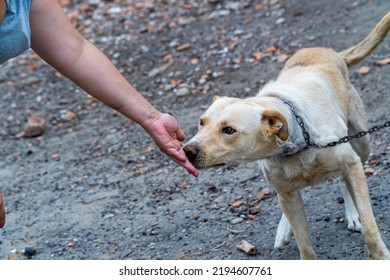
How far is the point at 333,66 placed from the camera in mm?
5383

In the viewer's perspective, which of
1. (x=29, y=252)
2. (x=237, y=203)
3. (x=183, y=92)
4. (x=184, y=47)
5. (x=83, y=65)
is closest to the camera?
(x=83, y=65)

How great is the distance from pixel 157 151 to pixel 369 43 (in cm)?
258

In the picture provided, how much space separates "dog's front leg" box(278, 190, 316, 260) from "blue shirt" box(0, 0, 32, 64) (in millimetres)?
2052

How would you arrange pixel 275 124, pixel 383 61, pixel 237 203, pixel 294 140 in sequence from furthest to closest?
pixel 383 61, pixel 237 203, pixel 294 140, pixel 275 124

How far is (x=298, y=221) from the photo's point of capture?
16.1 feet

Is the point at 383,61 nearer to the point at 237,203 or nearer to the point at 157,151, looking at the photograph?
the point at 157,151

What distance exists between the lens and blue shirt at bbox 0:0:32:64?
11.4ft

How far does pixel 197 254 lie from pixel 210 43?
4.76 m

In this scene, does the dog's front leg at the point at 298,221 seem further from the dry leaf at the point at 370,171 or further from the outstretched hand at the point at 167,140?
the dry leaf at the point at 370,171

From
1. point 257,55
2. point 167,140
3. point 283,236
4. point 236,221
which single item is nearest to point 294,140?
point 167,140

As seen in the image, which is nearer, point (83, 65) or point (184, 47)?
point (83, 65)

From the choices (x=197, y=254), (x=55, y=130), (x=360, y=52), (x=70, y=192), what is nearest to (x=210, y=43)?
(x=55, y=130)

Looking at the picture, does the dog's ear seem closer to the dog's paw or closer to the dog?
the dog

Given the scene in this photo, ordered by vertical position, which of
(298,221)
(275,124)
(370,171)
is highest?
(275,124)
